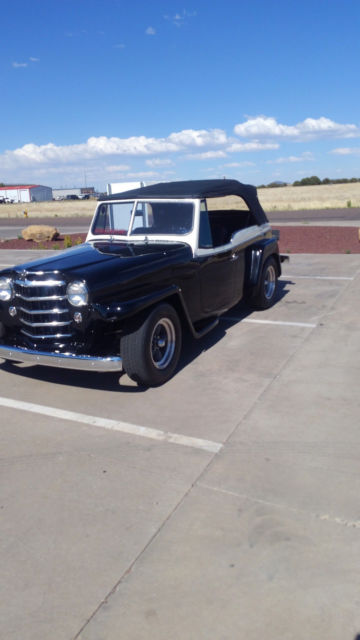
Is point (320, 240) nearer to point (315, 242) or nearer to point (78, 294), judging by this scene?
point (315, 242)

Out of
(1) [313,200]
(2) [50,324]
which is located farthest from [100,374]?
(1) [313,200]

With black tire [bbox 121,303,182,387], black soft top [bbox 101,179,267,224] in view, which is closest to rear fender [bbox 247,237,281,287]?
black soft top [bbox 101,179,267,224]

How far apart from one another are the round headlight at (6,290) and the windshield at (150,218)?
1.59 meters

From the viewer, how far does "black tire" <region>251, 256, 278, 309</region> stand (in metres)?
7.02

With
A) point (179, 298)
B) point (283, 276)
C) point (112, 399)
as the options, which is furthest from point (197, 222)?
point (283, 276)

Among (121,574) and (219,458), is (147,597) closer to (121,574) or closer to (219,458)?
(121,574)

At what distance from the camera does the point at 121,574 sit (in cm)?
248

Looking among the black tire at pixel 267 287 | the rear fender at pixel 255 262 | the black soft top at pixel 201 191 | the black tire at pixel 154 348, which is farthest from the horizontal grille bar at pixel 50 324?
the black tire at pixel 267 287

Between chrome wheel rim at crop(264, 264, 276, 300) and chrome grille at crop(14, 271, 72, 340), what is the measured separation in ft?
11.8

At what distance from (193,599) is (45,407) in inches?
97.0

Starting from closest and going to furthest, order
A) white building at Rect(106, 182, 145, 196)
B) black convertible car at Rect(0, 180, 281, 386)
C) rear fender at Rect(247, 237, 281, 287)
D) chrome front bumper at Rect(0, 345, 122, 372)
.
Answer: chrome front bumper at Rect(0, 345, 122, 372)
black convertible car at Rect(0, 180, 281, 386)
rear fender at Rect(247, 237, 281, 287)
white building at Rect(106, 182, 145, 196)

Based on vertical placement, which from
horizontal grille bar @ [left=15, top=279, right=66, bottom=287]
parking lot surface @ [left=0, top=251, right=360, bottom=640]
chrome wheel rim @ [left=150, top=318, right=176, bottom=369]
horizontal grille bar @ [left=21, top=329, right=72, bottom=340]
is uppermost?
horizontal grille bar @ [left=15, top=279, right=66, bottom=287]

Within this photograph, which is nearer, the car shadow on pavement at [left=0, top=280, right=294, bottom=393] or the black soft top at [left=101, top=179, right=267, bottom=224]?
the car shadow on pavement at [left=0, top=280, right=294, bottom=393]

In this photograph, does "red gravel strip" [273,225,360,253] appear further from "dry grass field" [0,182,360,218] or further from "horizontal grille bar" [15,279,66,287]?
"dry grass field" [0,182,360,218]
